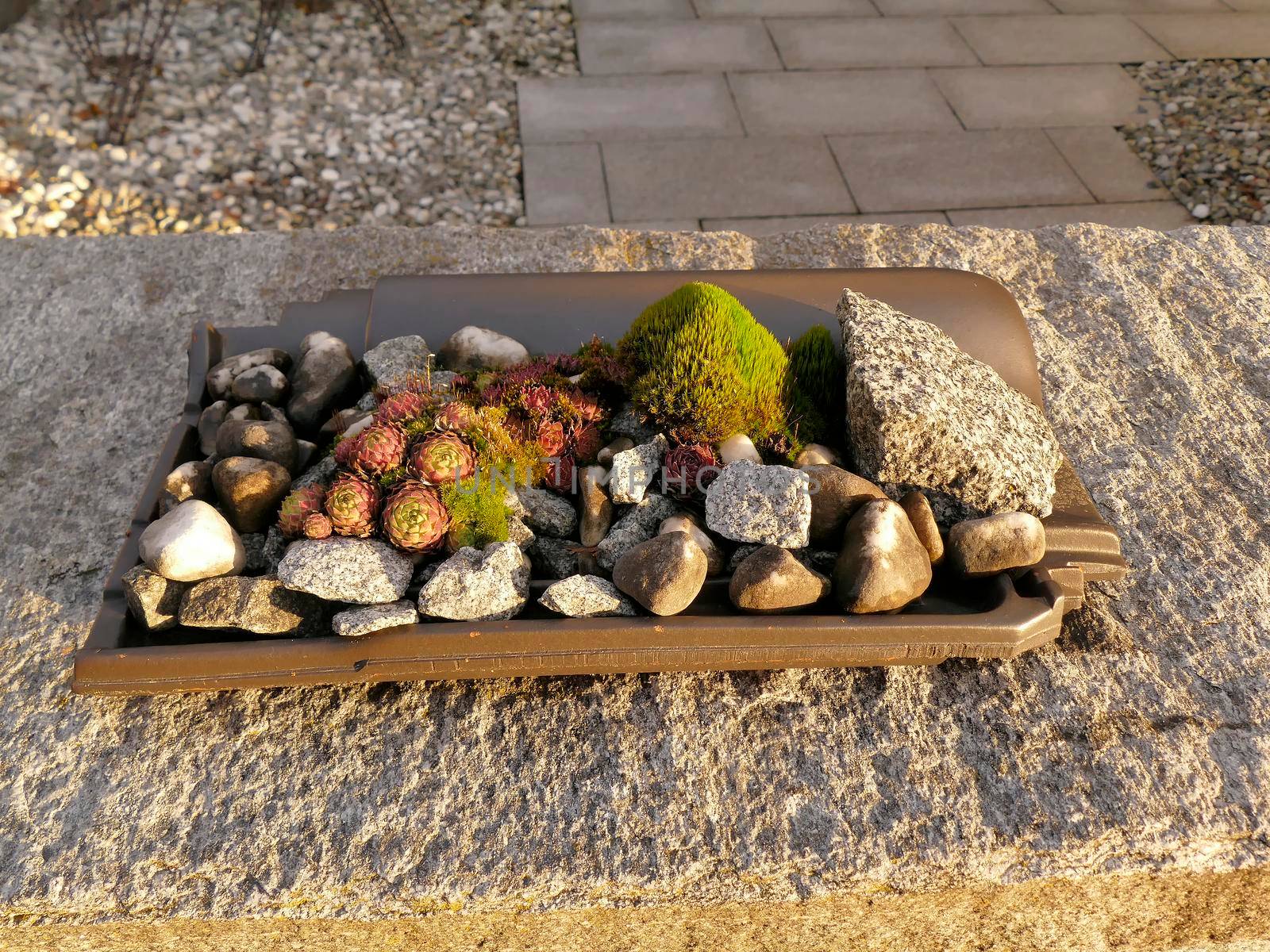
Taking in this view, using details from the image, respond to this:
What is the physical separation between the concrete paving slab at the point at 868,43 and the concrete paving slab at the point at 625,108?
662 mm

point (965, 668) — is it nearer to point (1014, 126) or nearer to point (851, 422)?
point (851, 422)

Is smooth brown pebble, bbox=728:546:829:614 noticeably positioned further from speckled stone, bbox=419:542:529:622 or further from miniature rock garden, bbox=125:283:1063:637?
speckled stone, bbox=419:542:529:622

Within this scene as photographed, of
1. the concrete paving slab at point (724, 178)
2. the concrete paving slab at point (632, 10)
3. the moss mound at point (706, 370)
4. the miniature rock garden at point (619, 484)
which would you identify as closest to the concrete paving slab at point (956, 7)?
the concrete paving slab at point (632, 10)

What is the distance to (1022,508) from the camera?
2148 millimetres

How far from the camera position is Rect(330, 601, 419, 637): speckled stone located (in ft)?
6.15

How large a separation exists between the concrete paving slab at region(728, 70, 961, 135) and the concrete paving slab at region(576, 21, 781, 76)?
236mm

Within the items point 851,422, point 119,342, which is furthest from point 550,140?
point 851,422

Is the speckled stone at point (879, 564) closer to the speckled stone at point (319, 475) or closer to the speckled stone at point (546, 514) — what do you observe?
the speckled stone at point (546, 514)

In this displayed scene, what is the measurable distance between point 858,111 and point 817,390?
3812mm

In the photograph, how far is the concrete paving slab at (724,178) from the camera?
4.91 m

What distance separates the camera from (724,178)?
5082 millimetres

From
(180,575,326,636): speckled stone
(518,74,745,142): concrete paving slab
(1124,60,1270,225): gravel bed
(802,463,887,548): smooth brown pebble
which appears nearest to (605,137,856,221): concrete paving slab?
(518,74,745,142): concrete paving slab

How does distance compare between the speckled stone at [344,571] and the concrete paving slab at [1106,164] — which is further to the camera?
the concrete paving slab at [1106,164]

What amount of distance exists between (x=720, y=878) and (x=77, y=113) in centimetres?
554
